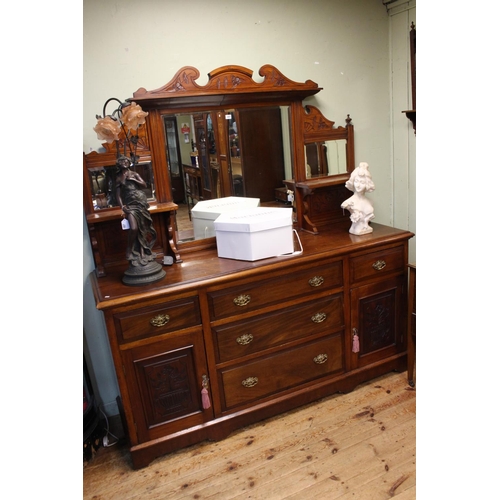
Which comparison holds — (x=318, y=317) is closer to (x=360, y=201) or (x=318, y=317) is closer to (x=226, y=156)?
(x=360, y=201)

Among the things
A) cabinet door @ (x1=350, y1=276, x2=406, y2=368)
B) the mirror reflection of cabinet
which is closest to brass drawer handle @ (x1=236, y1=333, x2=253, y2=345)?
cabinet door @ (x1=350, y1=276, x2=406, y2=368)

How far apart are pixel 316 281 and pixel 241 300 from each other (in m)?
0.41

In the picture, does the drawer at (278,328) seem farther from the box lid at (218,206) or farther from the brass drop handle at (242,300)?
the box lid at (218,206)

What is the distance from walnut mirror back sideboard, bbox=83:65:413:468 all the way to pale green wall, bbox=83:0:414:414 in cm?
11

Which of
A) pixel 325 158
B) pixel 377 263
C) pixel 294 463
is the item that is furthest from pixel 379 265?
pixel 294 463

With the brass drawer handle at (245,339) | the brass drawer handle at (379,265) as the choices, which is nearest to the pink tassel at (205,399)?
the brass drawer handle at (245,339)

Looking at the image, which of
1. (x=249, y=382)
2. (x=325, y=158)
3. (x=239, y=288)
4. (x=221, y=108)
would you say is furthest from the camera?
(x=325, y=158)

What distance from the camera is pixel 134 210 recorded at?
1.89 meters

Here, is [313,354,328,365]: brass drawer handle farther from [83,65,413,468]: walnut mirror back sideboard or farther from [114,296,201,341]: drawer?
[114,296,201,341]: drawer

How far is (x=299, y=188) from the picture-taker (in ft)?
8.25

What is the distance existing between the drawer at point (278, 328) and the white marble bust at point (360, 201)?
16.7 inches

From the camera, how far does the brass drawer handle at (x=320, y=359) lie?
2.25 metres

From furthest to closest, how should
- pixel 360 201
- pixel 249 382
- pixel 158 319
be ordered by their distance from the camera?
pixel 360 201
pixel 249 382
pixel 158 319

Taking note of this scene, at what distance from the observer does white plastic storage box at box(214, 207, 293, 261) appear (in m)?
2.05
